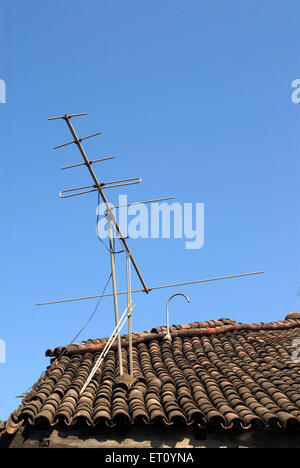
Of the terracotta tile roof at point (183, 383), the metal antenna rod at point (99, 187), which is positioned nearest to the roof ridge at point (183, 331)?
the terracotta tile roof at point (183, 383)

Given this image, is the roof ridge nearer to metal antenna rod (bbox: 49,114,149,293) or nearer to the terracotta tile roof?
the terracotta tile roof

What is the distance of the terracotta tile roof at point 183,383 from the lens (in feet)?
27.8

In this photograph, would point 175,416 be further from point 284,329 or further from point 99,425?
point 284,329

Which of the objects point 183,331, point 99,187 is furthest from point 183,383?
point 99,187

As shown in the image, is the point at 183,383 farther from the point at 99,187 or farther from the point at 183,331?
the point at 99,187

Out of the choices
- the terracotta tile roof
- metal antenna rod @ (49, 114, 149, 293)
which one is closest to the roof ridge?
the terracotta tile roof

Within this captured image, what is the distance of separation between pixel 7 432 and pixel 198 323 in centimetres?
679

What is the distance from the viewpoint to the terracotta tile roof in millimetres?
8461

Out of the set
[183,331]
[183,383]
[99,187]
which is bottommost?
[183,383]

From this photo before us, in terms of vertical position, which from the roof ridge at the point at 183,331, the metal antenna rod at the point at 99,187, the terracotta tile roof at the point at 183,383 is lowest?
the terracotta tile roof at the point at 183,383

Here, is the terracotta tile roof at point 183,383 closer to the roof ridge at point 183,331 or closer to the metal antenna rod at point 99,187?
the roof ridge at point 183,331

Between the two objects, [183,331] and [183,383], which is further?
[183,331]

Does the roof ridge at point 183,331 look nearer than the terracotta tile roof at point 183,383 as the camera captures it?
No

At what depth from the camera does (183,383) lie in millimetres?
9961
